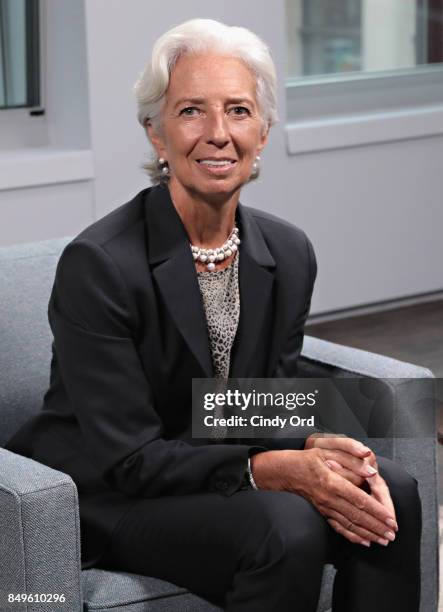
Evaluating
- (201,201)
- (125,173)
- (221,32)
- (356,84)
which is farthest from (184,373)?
(356,84)

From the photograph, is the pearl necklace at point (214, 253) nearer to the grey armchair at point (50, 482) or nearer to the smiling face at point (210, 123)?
the smiling face at point (210, 123)

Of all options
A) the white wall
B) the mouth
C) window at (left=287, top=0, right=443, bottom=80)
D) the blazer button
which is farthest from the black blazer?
window at (left=287, top=0, right=443, bottom=80)

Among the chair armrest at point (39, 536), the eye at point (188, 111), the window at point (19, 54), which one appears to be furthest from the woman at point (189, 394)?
the window at point (19, 54)

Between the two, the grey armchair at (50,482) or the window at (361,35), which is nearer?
the grey armchair at (50,482)

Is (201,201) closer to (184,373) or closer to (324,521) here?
(184,373)

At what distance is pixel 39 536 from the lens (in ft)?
5.84

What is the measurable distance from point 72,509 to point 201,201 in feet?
1.88

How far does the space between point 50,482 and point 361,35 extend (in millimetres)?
4248

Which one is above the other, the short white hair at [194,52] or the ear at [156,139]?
the short white hair at [194,52]

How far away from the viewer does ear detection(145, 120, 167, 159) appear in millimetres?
2057

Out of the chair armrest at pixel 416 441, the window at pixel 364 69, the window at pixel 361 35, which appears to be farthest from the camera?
the window at pixel 361 35

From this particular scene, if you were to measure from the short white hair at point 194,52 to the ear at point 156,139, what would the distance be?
2 centimetres

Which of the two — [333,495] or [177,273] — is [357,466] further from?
[177,273]

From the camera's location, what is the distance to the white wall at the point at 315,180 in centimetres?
442
